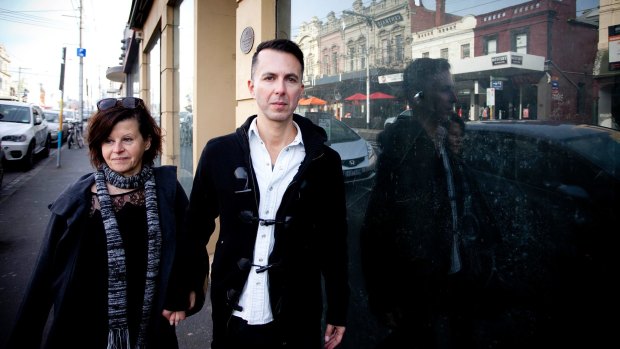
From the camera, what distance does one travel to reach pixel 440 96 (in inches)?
82.3

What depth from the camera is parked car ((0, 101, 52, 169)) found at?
12.0 metres

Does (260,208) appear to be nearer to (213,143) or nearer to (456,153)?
(213,143)

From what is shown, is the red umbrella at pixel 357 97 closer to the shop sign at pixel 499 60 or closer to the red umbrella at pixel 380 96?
the red umbrella at pixel 380 96

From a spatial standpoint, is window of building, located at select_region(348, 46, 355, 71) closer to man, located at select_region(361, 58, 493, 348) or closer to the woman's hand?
man, located at select_region(361, 58, 493, 348)

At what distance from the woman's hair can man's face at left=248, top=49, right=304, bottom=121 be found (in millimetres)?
770

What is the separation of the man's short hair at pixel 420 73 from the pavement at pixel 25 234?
97.5 inches

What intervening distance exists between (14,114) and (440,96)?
47.7 feet

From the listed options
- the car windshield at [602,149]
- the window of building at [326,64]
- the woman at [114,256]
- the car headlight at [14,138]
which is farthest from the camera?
the car headlight at [14,138]

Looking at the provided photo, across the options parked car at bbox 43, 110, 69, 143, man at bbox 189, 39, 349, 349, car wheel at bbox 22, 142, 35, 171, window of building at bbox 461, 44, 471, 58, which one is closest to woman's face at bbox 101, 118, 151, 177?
man at bbox 189, 39, 349, 349

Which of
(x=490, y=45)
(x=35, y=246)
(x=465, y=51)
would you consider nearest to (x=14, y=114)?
(x=35, y=246)

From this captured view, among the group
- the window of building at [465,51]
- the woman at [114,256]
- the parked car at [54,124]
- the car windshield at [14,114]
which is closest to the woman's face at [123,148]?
the woman at [114,256]

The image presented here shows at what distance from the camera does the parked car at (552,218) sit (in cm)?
Answer: 143

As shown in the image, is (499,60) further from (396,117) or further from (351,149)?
(351,149)

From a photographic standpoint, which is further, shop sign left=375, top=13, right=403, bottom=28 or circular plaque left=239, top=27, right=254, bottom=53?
circular plaque left=239, top=27, right=254, bottom=53
